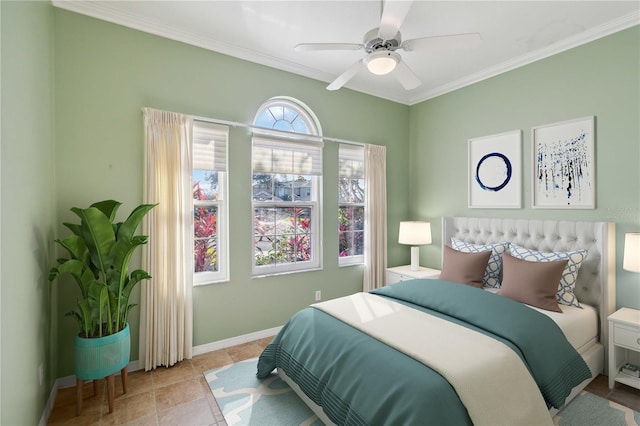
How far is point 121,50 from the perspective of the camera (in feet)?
Answer: 8.45

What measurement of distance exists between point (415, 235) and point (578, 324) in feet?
5.72

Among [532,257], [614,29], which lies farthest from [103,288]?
[614,29]

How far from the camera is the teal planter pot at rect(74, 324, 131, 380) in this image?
205 cm

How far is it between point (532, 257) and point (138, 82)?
372 centimetres

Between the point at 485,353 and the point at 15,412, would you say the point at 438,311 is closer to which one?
the point at 485,353

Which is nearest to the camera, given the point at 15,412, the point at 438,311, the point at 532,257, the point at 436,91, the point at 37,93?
the point at 15,412

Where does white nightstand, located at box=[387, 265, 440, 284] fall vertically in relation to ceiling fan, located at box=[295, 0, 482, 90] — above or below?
below

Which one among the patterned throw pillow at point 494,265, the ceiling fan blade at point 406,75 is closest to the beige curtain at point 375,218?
the patterned throw pillow at point 494,265

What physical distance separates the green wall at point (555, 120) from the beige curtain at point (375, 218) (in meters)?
0.62

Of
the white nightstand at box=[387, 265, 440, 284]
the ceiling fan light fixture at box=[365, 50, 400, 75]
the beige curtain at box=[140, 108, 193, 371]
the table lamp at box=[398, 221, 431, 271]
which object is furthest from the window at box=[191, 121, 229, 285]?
the table lamp at box=[398, 221, 431, 271]

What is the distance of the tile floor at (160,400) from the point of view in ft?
6.75

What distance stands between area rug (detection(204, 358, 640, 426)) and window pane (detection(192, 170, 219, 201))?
5.14 ft

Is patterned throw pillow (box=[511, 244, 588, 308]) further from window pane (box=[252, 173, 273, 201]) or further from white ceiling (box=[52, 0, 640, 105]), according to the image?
window pane (box=[252, 173, 273, 201])

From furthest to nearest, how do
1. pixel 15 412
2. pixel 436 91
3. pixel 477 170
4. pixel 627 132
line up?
pixel 436 91
pixel 477 170
pixel 627 132
pixel 15 412
